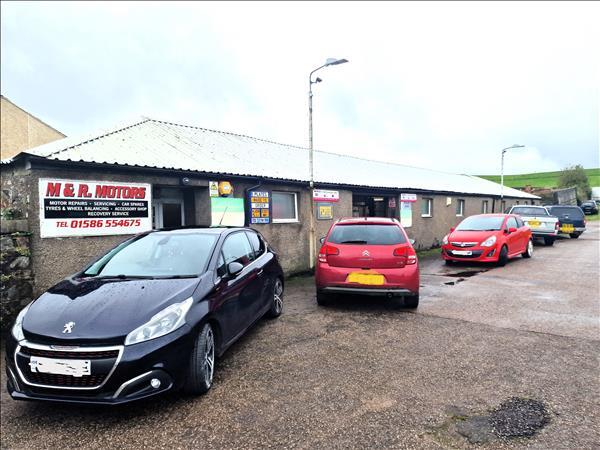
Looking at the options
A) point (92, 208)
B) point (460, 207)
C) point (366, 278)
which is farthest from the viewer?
point (460, 207)

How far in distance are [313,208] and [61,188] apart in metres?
6.21

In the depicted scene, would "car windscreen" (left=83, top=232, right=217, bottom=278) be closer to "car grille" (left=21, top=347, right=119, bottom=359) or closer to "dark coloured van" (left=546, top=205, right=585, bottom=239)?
"car grille" (left=21, top=347, right=119, bottom=359)

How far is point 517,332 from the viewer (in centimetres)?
506

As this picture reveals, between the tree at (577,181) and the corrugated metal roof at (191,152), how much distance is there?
4733 cm

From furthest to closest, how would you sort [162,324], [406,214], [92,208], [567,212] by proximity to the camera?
[567,212] → [406,214] → [92,208] → [162,324]

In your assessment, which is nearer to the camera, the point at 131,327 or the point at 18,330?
the point at 131,327

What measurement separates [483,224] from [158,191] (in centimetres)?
966

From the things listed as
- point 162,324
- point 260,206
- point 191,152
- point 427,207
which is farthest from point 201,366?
point 427,207

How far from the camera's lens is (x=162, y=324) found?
10.2 ft

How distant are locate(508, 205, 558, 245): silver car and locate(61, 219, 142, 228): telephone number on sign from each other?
1641 centimetres

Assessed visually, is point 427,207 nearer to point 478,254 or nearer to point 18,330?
point 478,254

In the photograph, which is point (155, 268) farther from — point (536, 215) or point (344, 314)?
point (536, 215)

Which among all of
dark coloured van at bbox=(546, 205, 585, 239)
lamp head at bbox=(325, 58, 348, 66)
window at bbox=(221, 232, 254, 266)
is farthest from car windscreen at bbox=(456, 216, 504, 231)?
dark coloured van at bbox=(546, 205, 585, 239)

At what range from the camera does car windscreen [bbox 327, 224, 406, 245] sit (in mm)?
6145
